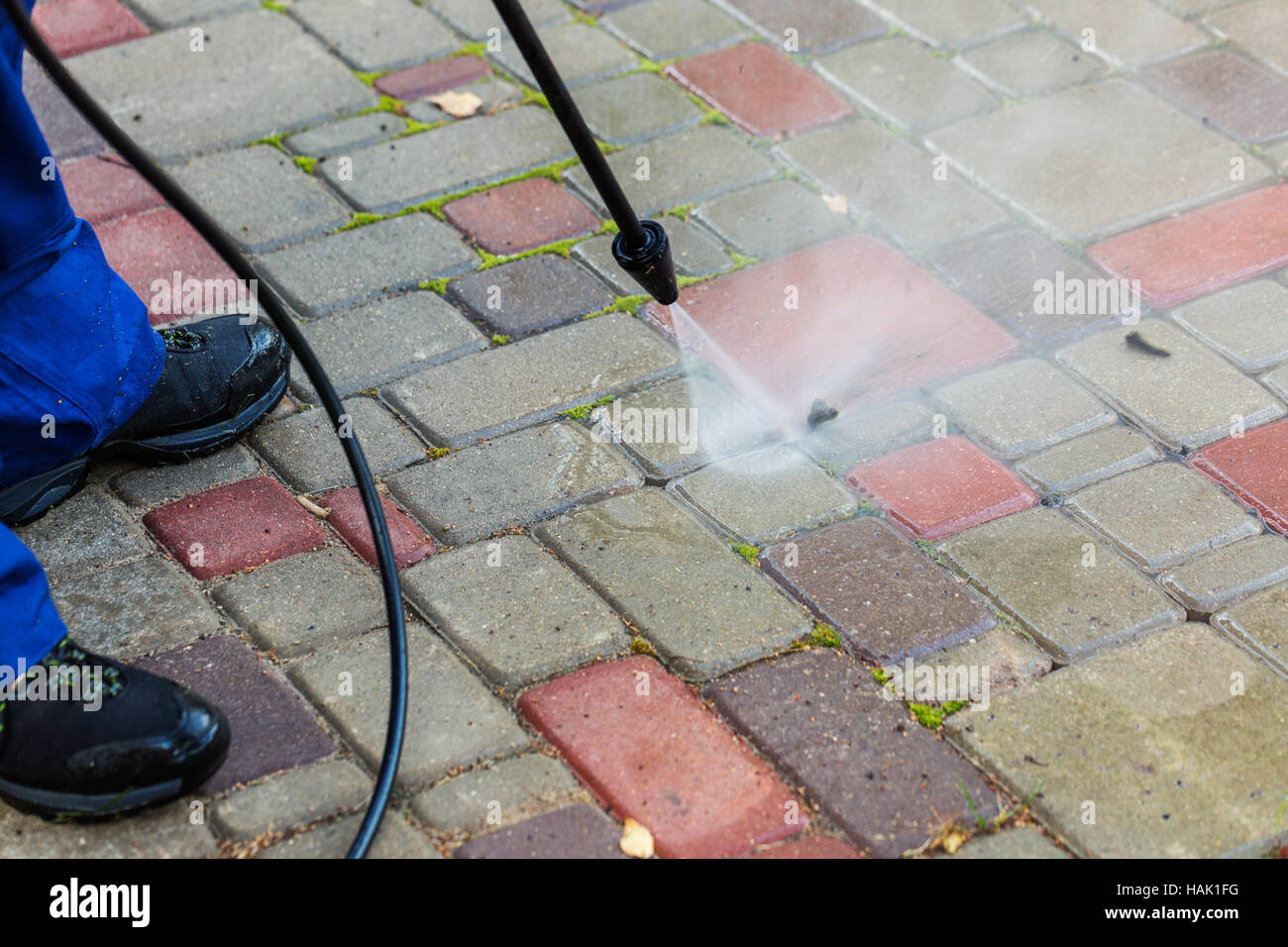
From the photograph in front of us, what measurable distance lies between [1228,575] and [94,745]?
5.35 feet

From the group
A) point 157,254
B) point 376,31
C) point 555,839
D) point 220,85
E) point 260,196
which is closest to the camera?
point 555,839

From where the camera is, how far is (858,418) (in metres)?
2.31

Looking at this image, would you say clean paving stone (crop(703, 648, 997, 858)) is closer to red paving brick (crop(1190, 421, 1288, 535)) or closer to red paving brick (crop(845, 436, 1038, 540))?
red paving brick (crop(845, 436, 1038, 540))

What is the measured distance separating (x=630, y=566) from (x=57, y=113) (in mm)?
1962

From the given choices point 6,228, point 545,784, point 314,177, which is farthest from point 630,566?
point 314,177

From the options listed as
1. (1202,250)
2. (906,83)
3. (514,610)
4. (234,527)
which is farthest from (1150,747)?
(906,83)

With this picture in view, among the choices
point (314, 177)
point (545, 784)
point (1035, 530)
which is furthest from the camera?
point (314, 177)

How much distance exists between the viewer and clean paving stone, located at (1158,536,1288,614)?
1964mm

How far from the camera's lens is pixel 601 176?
182cm

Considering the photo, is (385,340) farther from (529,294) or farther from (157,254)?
(157,254)

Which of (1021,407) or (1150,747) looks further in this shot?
(1021,407)

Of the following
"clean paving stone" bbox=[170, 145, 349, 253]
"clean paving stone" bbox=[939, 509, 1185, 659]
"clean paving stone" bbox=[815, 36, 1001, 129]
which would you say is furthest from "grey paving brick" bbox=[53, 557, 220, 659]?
"clean paving stone" bbox=[815, 36, 1001, 129]

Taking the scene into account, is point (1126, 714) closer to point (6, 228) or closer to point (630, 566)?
point (630, 566)
